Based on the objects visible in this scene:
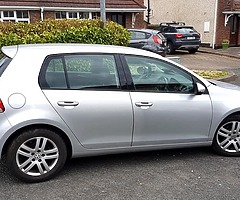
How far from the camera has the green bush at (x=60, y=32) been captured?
6.46 meters

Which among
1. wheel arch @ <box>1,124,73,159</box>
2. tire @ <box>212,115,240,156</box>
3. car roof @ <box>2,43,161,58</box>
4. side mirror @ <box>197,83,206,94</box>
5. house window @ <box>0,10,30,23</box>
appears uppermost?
house window @ <box>0,10,30,23</box>

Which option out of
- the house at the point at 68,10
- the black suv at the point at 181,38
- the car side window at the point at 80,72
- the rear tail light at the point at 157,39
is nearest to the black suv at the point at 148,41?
the rear tail light at the point at 157,39

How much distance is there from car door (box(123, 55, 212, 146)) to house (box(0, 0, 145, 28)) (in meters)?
11.3

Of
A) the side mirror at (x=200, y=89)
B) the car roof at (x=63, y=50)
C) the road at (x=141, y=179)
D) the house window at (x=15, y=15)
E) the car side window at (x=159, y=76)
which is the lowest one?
the road at (x=141, y=179)

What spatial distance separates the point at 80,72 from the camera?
3535mm

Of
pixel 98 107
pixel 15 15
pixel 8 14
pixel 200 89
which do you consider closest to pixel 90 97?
pixel 98 107

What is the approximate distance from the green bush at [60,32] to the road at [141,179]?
3531mm

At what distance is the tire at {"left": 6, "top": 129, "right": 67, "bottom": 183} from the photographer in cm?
324

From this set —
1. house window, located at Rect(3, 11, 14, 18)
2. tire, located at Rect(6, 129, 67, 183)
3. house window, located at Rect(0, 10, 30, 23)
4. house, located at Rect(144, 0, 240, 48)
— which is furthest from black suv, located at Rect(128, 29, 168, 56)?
tire, located at Rect(6, 129, 67, 183)

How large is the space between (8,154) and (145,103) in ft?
5.35

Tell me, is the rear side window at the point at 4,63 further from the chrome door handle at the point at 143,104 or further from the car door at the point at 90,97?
the chrome door handle at the point at 143,104

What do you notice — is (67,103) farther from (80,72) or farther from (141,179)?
(141,179)

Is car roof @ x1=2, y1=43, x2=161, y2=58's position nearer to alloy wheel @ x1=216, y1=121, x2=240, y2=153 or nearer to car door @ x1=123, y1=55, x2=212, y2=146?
car door @ x1=123, y1=55, x2=212, y2=146

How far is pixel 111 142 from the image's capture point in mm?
3590
